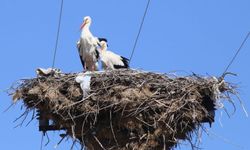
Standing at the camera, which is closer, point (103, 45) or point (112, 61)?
point (112, 61)

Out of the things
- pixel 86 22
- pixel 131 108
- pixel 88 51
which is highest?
pixel 86 22

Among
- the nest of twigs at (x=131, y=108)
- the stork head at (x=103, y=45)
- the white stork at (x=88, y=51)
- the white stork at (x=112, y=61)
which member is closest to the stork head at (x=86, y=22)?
the white stork at (x=88, y=51)

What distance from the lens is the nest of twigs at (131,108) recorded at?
11633mm

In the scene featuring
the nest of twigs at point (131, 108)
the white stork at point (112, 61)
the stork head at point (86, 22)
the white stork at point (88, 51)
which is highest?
the stork head at point (86, 22)

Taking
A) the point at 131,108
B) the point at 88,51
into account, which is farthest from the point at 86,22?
the point at 131,108

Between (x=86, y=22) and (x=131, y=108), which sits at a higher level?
(x=86, y=22)

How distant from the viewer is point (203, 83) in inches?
464

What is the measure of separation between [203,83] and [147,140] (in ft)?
3.32

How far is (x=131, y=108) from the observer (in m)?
11.7

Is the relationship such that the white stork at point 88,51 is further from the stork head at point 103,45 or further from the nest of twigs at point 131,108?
the nest of twigs at point 131,108

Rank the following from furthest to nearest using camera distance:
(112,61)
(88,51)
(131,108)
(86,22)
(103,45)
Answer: (86,22) → (103,45) → (88,51) → (112,61) → (131,108)

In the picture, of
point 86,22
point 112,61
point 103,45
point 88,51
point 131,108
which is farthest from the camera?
point 86,22

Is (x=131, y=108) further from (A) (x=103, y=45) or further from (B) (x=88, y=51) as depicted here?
(A) (x=103, y=45)

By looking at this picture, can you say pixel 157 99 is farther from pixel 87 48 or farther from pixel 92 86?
pixel 87 48
